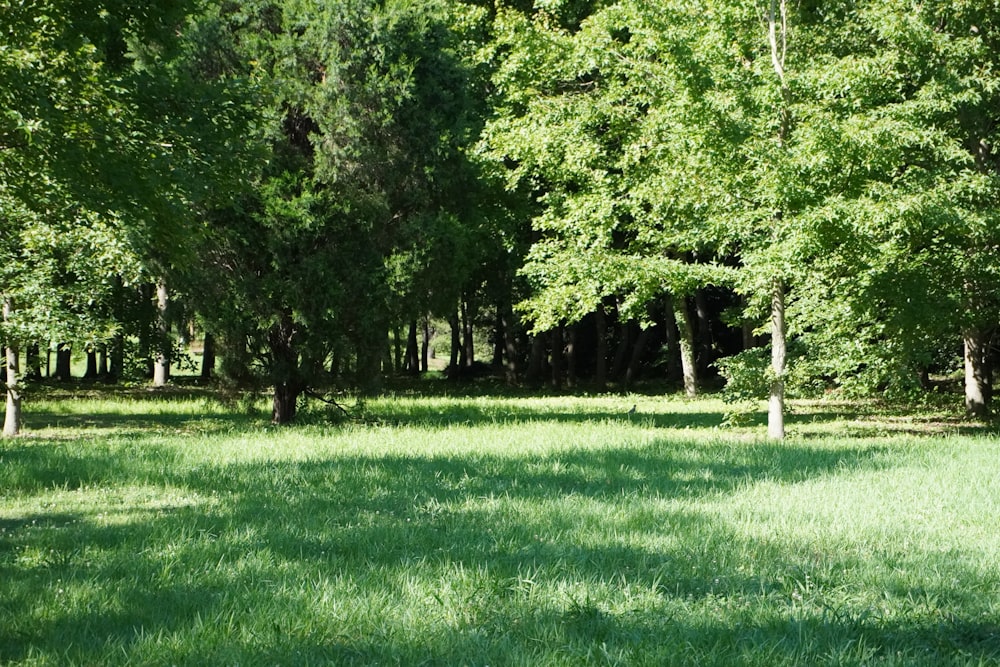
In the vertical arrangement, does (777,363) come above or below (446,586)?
above

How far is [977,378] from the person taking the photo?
64.1ft

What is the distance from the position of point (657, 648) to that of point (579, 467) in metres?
6.23

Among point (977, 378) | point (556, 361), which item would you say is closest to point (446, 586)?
point (977, 378)

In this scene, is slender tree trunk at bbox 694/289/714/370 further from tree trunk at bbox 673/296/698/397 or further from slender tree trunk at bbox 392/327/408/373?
slender tree trunk at bbox 392/327/408/373

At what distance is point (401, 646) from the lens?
4184 millimetres

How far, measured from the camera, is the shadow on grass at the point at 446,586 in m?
4.19

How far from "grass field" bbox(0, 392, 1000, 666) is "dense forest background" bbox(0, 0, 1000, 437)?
3.41 metres

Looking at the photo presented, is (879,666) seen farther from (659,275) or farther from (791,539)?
(659,275)

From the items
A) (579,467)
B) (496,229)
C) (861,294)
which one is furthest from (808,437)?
(496,229)

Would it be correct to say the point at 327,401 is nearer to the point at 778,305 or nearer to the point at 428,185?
the point at 428,185

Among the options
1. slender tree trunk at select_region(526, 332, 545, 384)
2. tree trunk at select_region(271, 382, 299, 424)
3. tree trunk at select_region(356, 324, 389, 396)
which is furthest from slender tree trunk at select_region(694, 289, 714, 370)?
tree trunk at select_region(271, 382, 299, 424)

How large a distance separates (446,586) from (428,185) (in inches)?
519

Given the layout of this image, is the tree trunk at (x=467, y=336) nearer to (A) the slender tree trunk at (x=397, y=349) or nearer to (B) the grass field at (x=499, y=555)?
(A) the slender tree trunk at (x=397, y=349)

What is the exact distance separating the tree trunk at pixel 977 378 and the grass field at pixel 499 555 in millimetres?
7519
